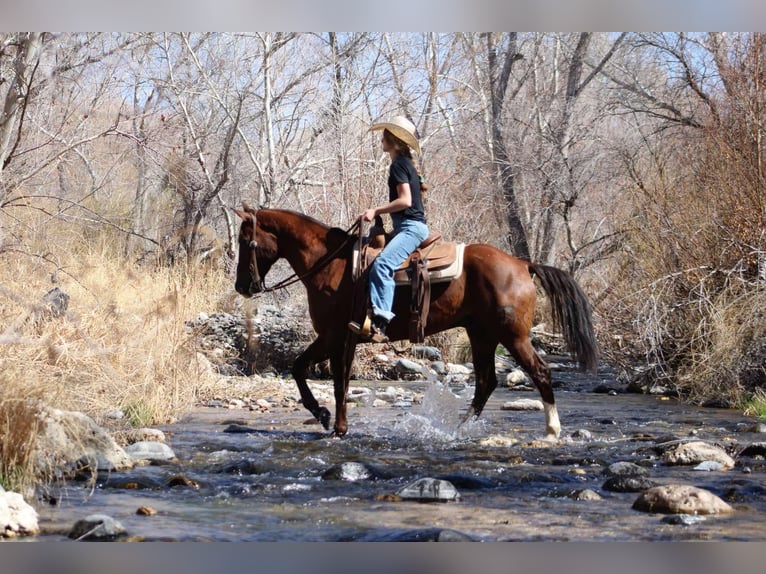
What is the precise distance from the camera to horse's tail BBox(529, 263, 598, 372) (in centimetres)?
773

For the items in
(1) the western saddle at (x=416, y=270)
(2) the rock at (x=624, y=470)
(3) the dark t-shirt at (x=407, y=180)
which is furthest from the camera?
(1) the western saddle at (x=416, y=270)

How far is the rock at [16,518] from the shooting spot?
15.0ft

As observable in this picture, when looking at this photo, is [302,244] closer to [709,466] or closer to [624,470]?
[624,470]

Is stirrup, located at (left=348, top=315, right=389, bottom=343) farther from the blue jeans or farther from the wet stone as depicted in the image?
the wet stone

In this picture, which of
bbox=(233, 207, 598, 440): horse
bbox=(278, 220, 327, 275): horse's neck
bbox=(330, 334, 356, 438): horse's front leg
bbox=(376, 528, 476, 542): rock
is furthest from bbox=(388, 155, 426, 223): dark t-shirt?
bbox=(376, 528, 476, 542): rock

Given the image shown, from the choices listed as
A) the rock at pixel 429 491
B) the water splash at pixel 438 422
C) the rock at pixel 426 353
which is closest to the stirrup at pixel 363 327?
the water splash at pixel 438 422

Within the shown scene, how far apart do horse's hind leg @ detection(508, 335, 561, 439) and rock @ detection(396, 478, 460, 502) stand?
2047 mm

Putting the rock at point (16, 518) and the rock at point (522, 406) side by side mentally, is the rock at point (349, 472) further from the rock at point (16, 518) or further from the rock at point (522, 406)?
the rock at point (522, 406)

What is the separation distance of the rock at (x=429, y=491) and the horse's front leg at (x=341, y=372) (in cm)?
195

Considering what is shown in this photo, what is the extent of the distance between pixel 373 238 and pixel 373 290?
513mm

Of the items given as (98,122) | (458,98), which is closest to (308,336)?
(98,122)

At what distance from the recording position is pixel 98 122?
15.4 m

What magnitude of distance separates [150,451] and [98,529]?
2010 millimetres
